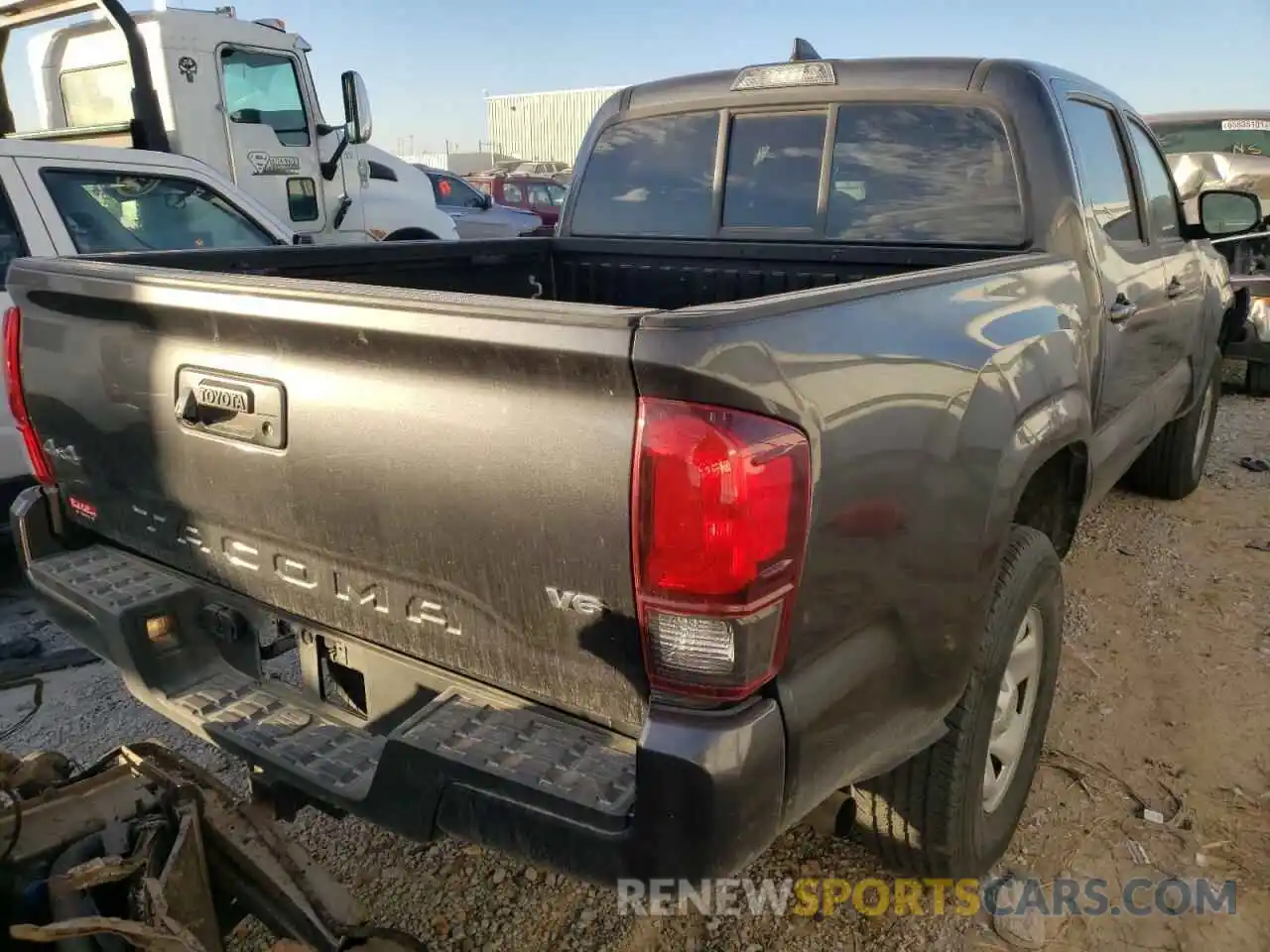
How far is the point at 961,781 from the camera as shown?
88.8 inches

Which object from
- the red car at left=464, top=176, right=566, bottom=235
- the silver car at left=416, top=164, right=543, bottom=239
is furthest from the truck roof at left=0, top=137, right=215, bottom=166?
the red car at left=464, top=176, right=566, bottom=235

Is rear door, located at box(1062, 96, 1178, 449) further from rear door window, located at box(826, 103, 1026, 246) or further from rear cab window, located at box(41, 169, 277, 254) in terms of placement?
rear cab window, located at box(41, 169, 277, 254)

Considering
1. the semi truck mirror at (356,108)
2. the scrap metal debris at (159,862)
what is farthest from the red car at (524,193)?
the scrap metal debris at (159,862)

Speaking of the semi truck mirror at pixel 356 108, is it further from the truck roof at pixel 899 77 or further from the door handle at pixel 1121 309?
the door handle at pixel 1121 309

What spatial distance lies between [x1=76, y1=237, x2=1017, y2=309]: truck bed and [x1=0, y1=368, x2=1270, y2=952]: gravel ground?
1.59 m

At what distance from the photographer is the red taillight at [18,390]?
2.57 meters

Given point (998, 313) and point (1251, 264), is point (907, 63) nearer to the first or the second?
point (998, 313)

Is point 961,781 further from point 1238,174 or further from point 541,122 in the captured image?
point 541,122

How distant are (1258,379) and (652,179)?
6.83m

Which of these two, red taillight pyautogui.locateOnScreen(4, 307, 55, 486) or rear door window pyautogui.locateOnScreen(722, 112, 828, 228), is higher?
rear door window pyautogui.locateOnScreen(722, 112, 828, 228)

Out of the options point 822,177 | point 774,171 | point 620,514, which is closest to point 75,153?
point 774,171

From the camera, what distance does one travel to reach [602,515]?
5.32 feet

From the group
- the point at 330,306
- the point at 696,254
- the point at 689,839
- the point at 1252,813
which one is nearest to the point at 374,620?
the point at 330,306

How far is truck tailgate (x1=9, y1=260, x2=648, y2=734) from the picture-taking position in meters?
1.64
